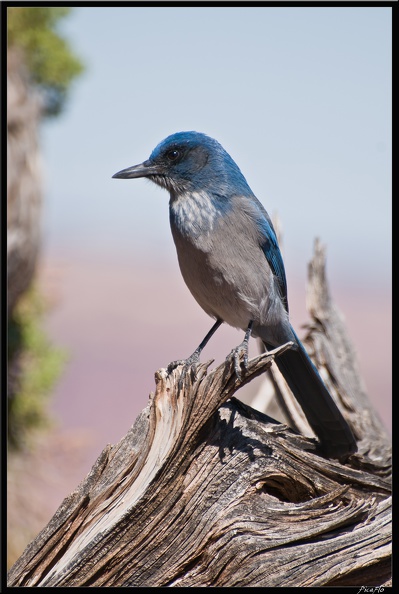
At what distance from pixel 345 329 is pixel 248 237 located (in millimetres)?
2321

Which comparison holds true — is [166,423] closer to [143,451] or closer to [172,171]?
[143,451]

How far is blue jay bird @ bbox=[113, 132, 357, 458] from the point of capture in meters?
4.59

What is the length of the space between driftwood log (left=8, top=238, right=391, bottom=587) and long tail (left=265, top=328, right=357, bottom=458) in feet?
1.94

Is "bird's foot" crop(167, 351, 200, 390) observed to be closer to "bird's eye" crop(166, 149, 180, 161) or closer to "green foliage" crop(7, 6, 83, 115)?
"bird's eye" crop(166, 149, 180, 161)

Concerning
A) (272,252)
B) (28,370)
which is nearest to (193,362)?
(272,252)

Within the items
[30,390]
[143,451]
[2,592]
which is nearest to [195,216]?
[143,451]

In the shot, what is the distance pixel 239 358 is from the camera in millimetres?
3977

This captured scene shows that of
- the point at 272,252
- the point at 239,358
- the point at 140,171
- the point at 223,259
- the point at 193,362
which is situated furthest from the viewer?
the point at 272,252

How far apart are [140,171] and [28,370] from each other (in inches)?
242

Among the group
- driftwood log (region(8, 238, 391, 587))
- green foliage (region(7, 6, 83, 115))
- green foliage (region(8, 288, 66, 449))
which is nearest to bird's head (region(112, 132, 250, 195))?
driftwood log (region(8, 238, 391, 587))

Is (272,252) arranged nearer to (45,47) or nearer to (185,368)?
(185,368)

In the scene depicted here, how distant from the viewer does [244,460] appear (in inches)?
167

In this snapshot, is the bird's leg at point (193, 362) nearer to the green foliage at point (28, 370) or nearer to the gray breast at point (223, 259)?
the gray breast at point (223, 259)

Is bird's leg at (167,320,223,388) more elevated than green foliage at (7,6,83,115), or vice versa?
green foliage at (7,6,83,115)
